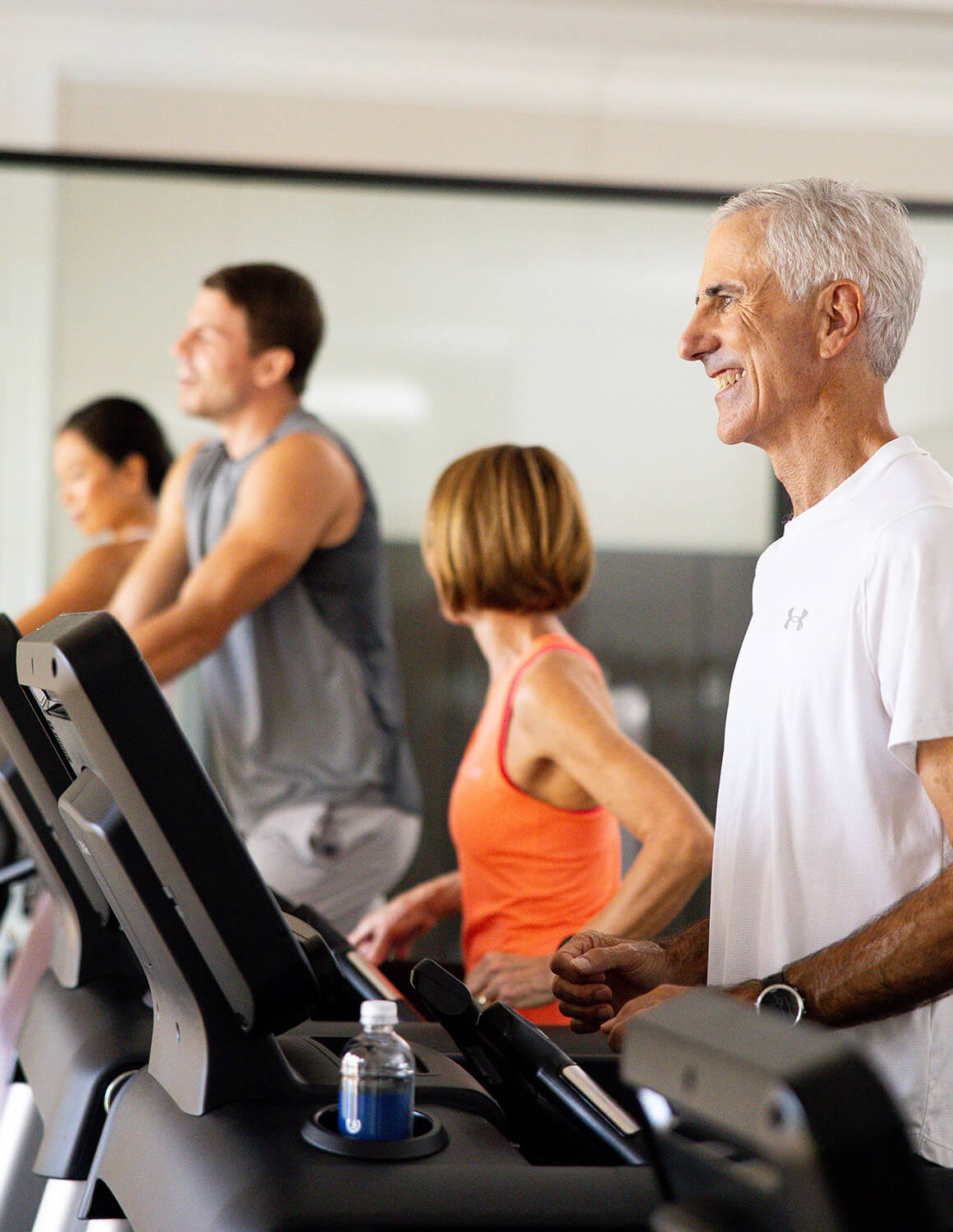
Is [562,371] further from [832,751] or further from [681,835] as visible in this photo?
[832,751]

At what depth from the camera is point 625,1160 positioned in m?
1.10

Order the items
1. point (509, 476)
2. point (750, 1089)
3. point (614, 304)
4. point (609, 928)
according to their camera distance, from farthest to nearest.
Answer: point (614, 304)
point (509, 476)
point (609, 928)
point (750, 1089)

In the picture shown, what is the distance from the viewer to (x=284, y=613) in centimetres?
307

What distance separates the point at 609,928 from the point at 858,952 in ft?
1.72

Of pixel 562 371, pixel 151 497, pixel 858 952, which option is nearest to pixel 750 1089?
pixel 858 952

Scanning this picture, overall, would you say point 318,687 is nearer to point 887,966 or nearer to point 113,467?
point 113,467

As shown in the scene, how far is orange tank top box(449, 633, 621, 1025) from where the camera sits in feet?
6.58

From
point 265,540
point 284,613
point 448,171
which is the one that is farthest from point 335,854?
point 448,171

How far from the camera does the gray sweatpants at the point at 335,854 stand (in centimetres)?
296

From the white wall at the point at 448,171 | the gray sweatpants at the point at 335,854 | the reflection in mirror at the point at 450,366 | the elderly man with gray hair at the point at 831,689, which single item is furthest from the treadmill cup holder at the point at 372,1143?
the white wall at the point at 448,171

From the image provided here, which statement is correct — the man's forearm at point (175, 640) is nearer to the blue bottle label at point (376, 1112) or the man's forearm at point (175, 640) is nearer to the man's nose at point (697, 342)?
the man's nose at point (697, 342)

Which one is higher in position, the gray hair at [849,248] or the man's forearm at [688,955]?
the gray hair at [849,248]

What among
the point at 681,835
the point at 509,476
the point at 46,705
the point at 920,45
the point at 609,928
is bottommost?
the point at 609,928

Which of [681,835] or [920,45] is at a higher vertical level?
[920,45]
